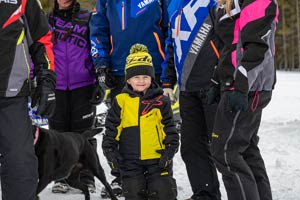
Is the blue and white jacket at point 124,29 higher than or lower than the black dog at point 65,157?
higher

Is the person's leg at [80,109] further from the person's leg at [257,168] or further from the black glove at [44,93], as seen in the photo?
the person's leg at [257,168]

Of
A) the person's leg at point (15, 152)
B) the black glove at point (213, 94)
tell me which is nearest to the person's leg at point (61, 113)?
the person's leg at point (15, 152)

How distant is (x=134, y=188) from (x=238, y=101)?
128 cm

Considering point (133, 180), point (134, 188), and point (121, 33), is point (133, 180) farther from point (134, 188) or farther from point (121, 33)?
point (121, 33)

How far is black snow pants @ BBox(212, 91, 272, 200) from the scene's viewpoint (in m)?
3.12

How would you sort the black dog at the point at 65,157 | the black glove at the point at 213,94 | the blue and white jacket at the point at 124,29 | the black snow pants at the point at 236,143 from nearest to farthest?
the black snow pants at the point at 236,143 < the black glove at the point at 213,94 < the black dog at the point at 65,157 < the blue and white jacket at the point at 124,29

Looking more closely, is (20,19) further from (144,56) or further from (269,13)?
(269,13)

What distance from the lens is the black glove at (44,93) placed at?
320 centimetres

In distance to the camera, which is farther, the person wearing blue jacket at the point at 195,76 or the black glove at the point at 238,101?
the person wearing blue jacket at the point at 195,76

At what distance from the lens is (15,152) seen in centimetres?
304

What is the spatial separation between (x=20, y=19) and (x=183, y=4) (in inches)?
54.4

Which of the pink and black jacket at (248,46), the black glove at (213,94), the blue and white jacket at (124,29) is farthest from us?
the blue and white jacket at (124,29)

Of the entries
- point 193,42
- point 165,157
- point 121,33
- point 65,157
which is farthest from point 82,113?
point 193,42

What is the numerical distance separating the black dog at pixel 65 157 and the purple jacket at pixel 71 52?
53 cm
